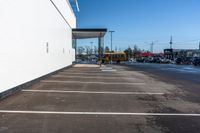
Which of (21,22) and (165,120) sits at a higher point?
(21,22)

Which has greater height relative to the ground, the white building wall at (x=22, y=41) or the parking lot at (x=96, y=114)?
the white building wall at (x=22, y=41)

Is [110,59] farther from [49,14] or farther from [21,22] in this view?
[21,22]

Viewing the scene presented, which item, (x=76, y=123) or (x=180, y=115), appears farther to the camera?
(x=180, y=115)

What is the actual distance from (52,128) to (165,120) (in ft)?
9.70

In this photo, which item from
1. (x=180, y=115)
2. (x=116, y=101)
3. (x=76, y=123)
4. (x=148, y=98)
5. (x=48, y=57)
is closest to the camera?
(x=76, y=123)

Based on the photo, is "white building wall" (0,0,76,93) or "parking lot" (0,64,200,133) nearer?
"parking lot" (0,64,200,133)

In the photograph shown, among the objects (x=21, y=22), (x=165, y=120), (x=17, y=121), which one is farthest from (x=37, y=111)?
(x=21, y=22)

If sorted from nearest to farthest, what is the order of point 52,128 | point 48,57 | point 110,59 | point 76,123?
1. point 52,128
2. point 76,123
3. point 48,57
4. point 110,59

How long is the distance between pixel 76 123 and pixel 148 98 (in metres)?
4.60

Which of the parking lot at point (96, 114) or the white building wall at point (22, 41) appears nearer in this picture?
the parking lot at point (96, 114)

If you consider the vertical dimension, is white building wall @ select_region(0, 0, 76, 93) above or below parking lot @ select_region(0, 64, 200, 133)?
above

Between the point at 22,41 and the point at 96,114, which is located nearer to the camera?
the point at 96,114

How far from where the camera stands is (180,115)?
7.40 m

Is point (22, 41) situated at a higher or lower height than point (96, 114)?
higher
